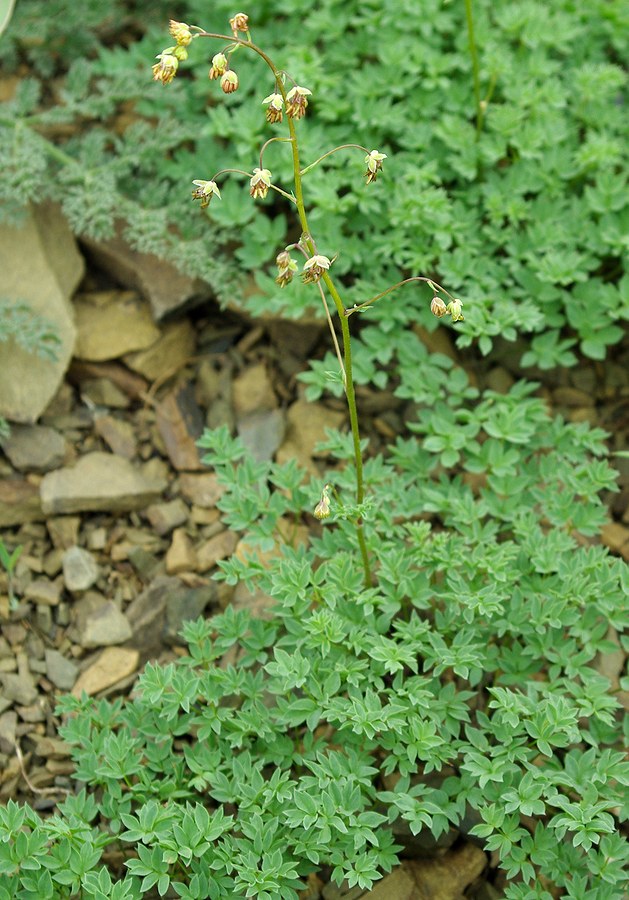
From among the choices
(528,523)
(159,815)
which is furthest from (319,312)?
(159,815)

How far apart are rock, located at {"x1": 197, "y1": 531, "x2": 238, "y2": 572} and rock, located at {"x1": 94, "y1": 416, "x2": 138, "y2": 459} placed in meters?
0.46

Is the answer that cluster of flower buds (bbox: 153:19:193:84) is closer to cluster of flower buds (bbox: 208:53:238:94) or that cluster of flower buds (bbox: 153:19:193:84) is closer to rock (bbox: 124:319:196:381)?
cluster of flower buds (bbox: 208:53:238:94)

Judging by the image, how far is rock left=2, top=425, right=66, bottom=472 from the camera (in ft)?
11.1

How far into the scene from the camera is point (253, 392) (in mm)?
3666

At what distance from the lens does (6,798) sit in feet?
9.35

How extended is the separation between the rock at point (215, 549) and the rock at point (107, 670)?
37 cm

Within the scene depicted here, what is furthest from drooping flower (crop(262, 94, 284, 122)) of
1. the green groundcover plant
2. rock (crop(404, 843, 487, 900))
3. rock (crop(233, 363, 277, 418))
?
rock (crop(404, 843, 487, 900))

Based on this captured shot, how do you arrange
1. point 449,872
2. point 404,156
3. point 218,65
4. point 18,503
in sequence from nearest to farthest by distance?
point 218,65 → point 449,872 → point 18,503 → point 404,156

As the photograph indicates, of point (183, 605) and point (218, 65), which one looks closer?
point (218, 65)

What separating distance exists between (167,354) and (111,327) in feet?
0.74

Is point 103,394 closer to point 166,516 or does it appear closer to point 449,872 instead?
point 166,516

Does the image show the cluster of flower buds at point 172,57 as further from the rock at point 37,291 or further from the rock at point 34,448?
the rock at point 34,448

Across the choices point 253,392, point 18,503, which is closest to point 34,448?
point 18,503

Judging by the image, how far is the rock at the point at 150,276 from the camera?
3635mm
